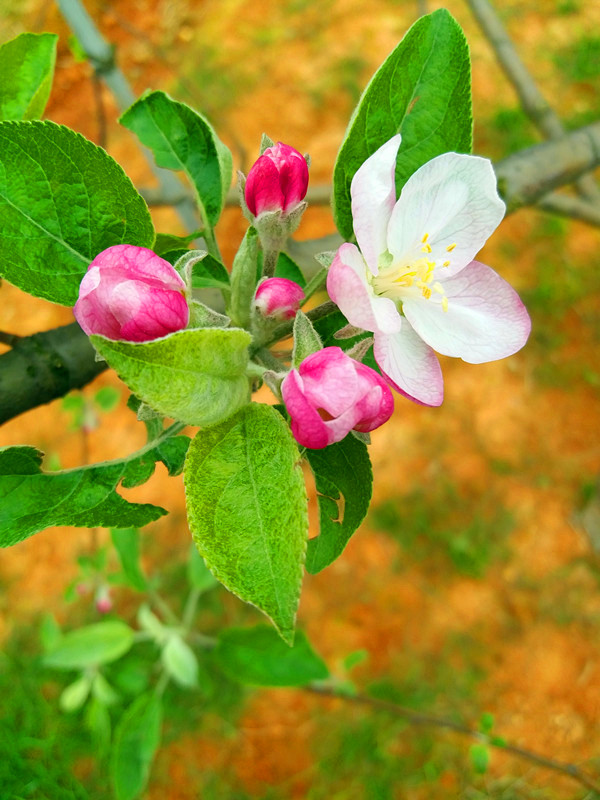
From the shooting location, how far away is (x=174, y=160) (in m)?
0.98

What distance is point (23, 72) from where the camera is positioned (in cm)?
94

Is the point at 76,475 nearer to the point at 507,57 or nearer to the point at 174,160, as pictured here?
the point at 174,160

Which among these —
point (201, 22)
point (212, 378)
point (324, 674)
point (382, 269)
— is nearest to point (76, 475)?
point (212, 378)

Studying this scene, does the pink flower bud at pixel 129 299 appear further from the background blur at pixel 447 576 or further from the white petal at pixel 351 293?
the background blur at pixel 447 576

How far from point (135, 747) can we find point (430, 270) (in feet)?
5.77

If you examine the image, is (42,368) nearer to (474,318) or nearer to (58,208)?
(58,208)

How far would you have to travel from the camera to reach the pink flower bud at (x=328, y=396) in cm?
62

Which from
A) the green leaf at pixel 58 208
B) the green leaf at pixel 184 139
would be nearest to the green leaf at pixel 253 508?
the green leaf at pixel 58 208

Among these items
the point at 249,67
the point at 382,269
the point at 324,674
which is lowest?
the point at 324,674

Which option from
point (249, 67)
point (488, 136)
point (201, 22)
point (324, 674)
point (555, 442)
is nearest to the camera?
point (324, 674)

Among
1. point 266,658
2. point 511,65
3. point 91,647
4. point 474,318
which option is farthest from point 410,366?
point 91,647

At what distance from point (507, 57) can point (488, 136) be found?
1911 millimetres

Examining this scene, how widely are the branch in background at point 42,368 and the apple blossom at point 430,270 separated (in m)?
0.38

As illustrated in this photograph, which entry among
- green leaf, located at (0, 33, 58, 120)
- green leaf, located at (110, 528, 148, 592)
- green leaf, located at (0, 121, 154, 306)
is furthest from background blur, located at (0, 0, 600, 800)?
green leaf, located at (0, 121, 154, 306)
